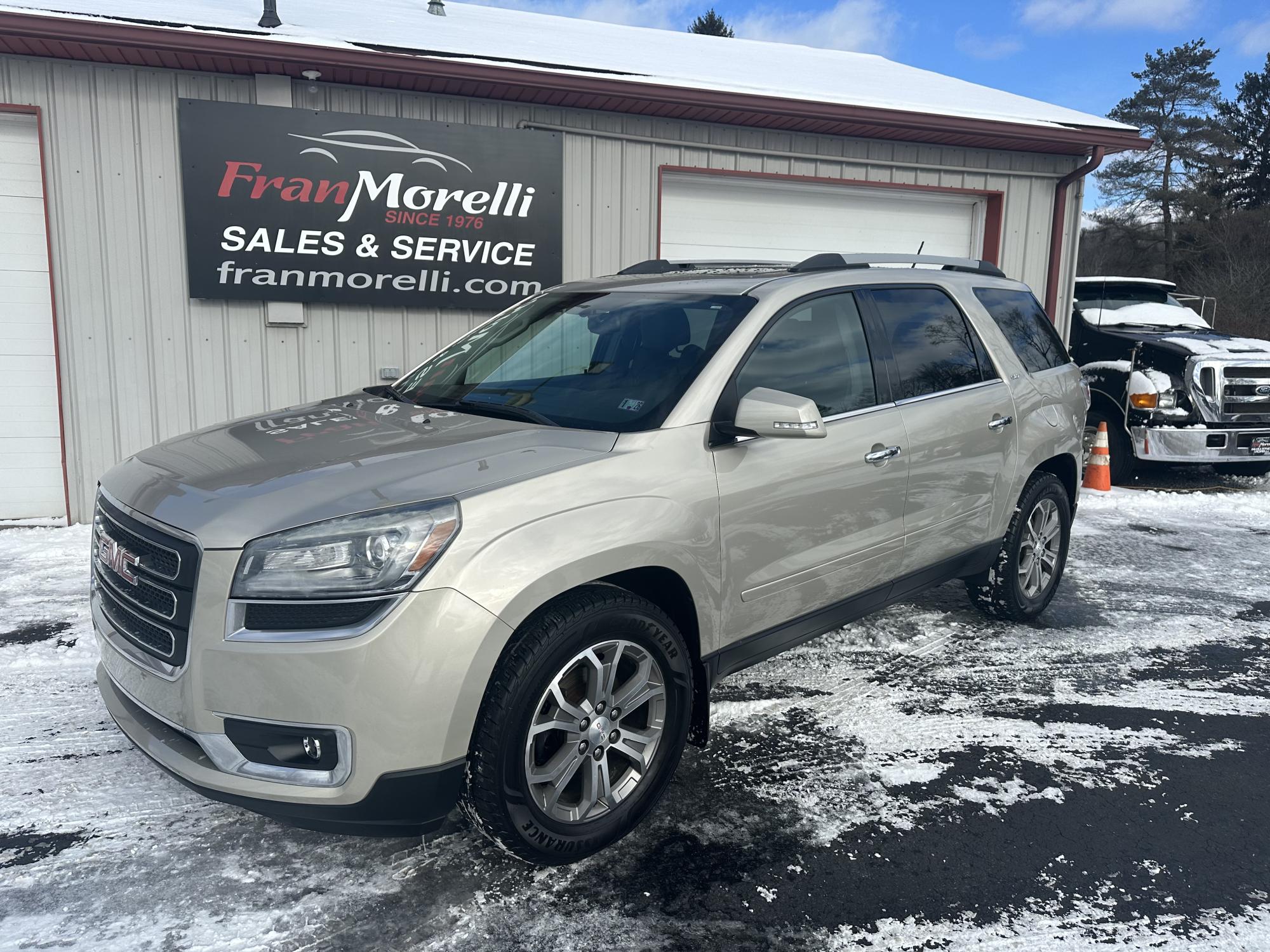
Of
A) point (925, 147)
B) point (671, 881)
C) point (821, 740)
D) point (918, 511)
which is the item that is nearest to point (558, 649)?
point (671, 881)

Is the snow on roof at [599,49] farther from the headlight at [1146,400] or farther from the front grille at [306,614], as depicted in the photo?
the front grille at [306,614]

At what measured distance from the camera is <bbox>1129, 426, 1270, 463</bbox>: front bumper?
862cm

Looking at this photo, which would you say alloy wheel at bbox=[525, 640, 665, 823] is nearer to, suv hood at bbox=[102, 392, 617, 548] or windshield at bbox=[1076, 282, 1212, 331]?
suv hood at bbox=[102, 392, 617, 548]

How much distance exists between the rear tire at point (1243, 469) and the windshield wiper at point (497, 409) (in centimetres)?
879

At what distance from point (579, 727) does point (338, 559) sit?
2.84 feet

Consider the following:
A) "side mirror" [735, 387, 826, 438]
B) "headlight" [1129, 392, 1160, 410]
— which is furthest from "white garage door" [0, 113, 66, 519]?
"headlight" [1129, 392, 1160, 410]

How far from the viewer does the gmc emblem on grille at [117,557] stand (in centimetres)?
265

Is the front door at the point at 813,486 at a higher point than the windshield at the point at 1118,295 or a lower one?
lower

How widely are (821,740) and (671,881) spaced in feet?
3.63

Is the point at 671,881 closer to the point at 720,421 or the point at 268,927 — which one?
the point at 268,927

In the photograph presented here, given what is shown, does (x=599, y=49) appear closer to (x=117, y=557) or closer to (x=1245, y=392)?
(x=1245, y=392)

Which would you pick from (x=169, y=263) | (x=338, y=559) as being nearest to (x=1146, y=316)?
(x=169, y=263)

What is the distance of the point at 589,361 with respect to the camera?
3.50m

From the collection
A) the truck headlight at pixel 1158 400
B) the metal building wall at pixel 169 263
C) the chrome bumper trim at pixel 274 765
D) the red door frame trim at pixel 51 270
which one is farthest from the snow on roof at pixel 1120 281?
the chrome bumper trim at pixel 274 765
